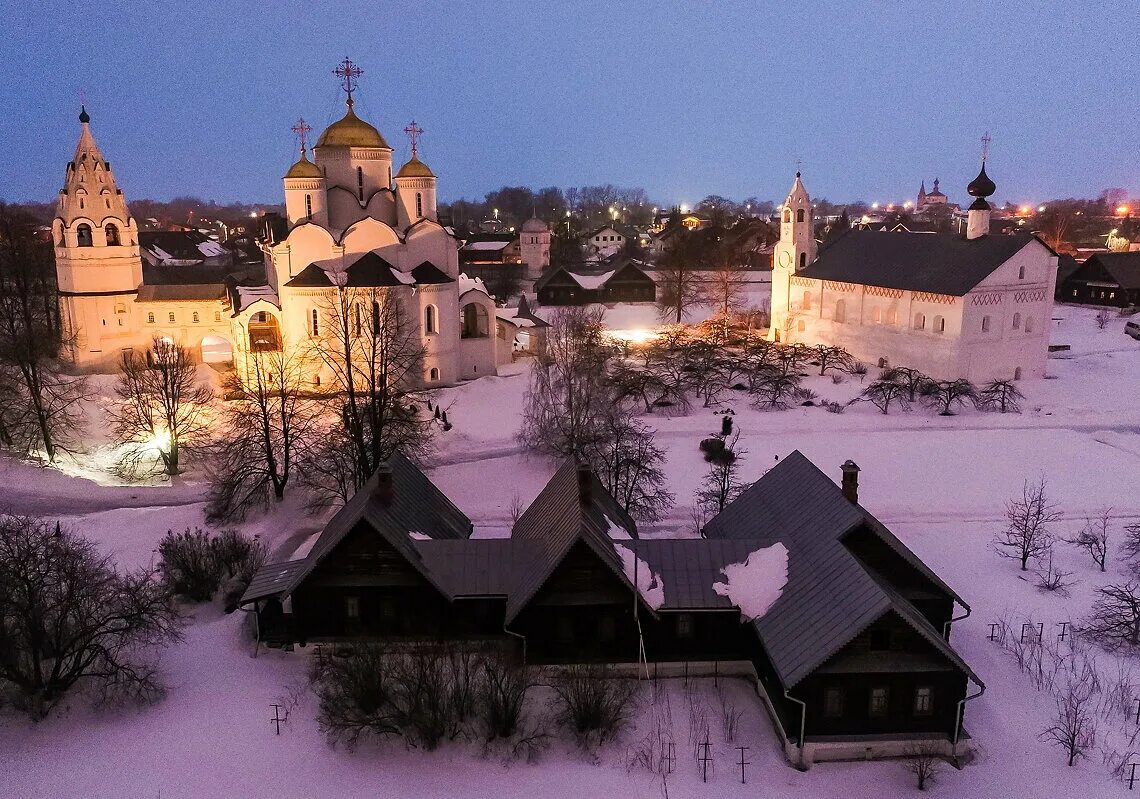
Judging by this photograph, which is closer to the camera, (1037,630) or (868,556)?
(868,556)

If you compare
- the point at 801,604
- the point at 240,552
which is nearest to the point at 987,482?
the point at 801,604

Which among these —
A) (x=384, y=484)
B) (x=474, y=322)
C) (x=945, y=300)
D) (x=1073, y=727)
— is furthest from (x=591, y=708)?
(x=945, y=300)

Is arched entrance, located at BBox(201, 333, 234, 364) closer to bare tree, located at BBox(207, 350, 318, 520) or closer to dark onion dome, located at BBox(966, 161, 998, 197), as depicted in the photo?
bare tree, located at BBox(207, 350, 318, 520)

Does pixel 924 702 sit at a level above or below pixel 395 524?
below

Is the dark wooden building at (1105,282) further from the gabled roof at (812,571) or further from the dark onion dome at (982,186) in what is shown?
the gabled roof at (812,571)

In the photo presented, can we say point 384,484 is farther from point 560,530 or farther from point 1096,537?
point 1096,537

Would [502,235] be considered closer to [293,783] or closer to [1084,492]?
[1084,492]
